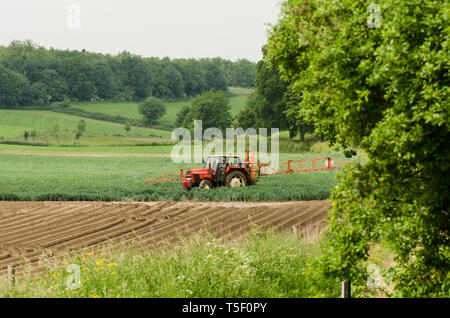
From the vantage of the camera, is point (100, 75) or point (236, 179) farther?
point (100, 75)

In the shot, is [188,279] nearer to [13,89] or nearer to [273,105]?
[273,105]

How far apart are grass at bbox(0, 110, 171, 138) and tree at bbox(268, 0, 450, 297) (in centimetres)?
5095

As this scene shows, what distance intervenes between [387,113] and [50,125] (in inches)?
2221

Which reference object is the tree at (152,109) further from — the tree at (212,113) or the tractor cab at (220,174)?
the tractor cab at (220,174)

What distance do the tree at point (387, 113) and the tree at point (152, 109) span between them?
191 feet

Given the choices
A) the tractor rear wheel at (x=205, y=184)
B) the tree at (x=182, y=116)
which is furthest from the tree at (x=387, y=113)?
the tree at (x=182, y=116)

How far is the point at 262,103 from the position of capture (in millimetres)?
48438

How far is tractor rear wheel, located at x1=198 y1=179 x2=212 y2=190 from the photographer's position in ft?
71.2

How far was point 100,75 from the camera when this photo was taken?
2260 inches

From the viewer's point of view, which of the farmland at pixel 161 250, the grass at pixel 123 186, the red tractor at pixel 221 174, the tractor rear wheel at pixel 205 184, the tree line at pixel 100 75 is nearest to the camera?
the farmland at pixel 161 250

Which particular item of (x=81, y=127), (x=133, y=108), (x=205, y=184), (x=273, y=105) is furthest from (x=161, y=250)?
(x=133, y=108)

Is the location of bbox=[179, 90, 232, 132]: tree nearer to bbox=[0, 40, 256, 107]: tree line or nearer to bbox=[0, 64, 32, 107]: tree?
bbox=[0, 40, 256, 107]: tree line

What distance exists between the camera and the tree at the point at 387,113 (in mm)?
5973

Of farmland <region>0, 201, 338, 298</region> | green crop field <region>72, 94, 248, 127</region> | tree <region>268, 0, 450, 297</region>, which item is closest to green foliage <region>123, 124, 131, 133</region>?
green crop field <region>72, 94, 248, 127</region>
